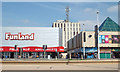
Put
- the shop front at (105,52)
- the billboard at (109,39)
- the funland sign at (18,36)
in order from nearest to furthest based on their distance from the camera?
the funland sign at (18,36) → the billboard at (109,39) → the shop front at (105,52)

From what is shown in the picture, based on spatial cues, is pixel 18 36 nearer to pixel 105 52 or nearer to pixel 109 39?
pixel 105 52

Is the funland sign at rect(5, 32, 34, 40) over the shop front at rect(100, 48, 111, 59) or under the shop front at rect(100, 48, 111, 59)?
over

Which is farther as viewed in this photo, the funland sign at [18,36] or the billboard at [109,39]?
the billboard at [109,39]

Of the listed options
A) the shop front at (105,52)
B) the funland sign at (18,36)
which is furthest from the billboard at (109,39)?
the funland sign at (18,36)

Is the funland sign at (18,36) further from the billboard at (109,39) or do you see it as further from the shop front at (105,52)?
the shop front at (105,52)

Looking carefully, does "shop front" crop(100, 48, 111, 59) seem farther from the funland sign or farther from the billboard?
the funland sign

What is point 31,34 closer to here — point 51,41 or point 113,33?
point 51,41

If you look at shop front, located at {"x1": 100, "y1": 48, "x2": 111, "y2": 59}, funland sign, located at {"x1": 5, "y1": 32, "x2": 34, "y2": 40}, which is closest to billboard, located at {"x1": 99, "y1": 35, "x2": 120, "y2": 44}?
shop front, located at {"x1": 100, "y1": 48, "x2": 111, "y2": 59}

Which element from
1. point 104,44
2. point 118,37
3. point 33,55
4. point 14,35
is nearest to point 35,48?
point 33,55

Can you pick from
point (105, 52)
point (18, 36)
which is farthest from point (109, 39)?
point (18, 36)

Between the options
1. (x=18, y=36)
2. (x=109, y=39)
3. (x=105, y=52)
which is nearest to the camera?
(x=18, y=36)

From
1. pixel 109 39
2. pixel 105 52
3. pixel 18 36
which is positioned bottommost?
pixel 105 52

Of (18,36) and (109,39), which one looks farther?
(109,39)

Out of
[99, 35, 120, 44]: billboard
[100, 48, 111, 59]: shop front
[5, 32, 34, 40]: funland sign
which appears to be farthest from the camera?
[100, 48, 111, 59]: shop front
